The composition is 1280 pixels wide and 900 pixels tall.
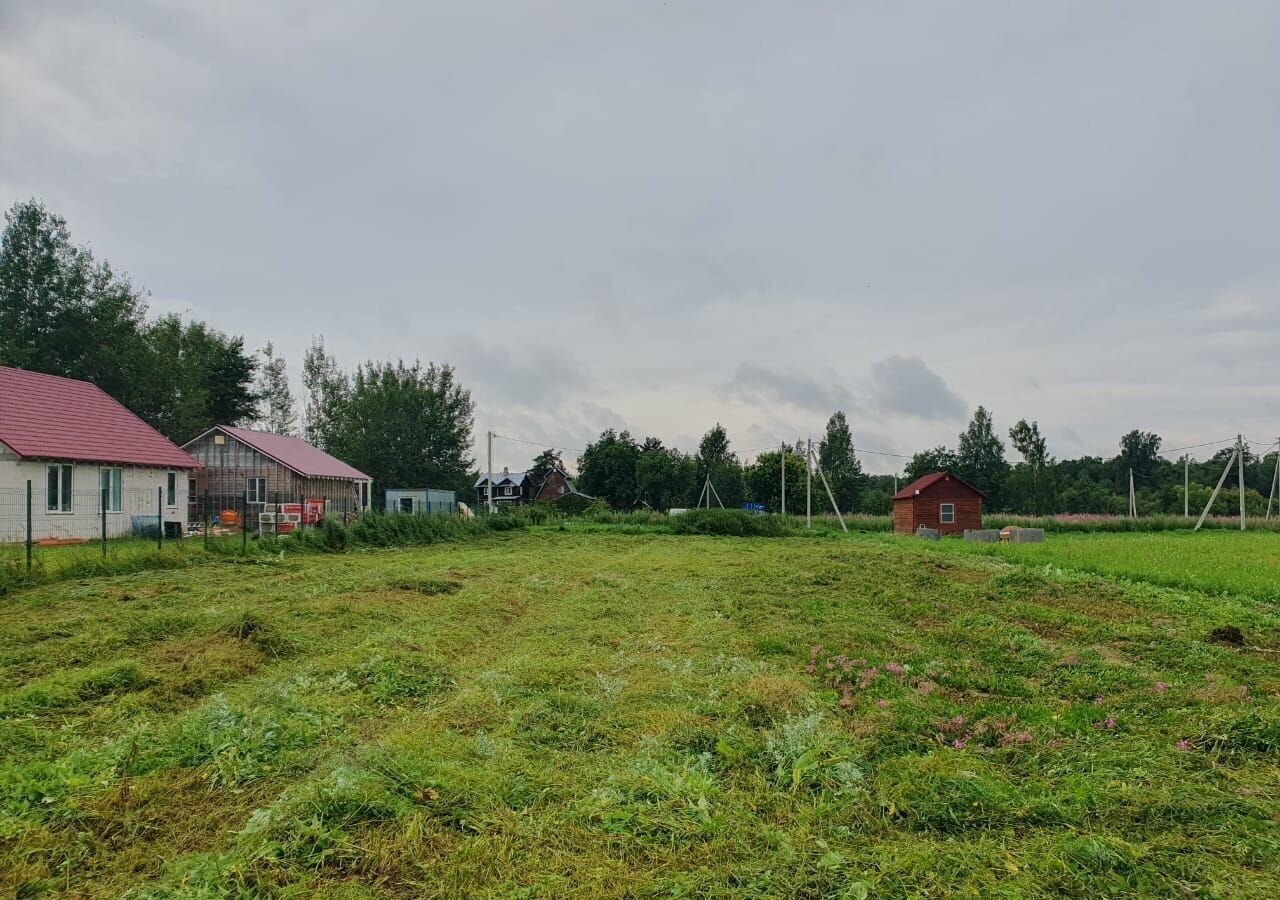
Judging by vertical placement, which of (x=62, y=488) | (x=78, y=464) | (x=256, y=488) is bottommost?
(x=256, y=488)

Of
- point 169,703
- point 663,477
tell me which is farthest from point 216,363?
point 169,703

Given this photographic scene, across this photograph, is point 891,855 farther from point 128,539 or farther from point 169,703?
point 128,539

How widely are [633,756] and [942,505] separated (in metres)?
28.1

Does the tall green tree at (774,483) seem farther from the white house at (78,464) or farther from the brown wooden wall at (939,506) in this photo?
the white house at (78,464)

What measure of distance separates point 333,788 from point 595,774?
4.39 feet

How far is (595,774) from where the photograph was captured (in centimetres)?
372

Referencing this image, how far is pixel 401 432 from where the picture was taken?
46.7m

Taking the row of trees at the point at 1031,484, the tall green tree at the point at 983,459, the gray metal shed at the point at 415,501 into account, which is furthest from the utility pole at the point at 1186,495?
the gray metal shed at the point at 415,501

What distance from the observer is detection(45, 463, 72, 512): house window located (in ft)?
57.4

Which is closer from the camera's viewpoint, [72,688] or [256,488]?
[72,688]

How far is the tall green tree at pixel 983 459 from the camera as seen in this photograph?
166ft

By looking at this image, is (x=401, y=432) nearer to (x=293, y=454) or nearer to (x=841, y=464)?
(x=293, y=454)

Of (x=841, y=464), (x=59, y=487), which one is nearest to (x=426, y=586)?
(x=59, y=487)

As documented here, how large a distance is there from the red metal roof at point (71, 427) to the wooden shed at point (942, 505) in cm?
2727
